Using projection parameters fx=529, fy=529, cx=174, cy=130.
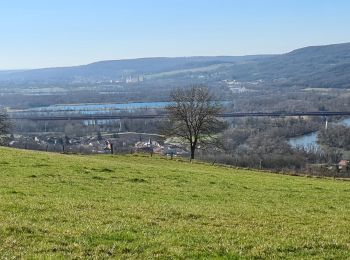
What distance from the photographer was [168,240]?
11.4 m

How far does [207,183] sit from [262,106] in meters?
166

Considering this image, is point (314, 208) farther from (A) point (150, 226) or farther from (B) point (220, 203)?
(A) point (150, 226)

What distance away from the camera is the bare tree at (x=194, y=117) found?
59750 mm

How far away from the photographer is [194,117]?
196 ft

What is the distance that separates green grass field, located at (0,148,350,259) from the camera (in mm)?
10617

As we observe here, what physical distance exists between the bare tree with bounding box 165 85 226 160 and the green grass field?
1258 inches

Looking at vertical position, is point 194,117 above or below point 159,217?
below

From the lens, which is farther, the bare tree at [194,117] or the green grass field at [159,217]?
the bare tree at [194,117]

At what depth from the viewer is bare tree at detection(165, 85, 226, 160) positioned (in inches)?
2352

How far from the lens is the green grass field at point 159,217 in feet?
34.8

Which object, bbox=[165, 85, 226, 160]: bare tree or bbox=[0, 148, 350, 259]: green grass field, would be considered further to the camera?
bbox=[165, 85, 226, 160]: bare tree

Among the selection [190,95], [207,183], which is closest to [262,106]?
[190,95]

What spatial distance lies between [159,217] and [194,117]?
148ft

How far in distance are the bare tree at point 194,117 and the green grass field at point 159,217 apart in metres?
31.9
